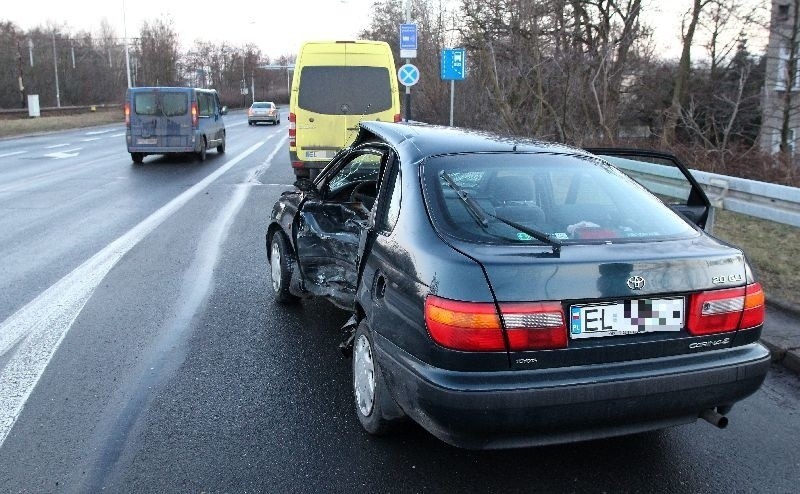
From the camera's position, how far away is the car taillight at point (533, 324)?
2770 millimetres

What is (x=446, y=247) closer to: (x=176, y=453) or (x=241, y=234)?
(x=176, y=453)

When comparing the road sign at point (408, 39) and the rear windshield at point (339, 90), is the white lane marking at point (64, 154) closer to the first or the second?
the road sign at point (408, 39)

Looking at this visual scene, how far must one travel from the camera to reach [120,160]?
19.6 meters

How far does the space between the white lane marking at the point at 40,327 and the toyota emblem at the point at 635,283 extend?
3.02 m

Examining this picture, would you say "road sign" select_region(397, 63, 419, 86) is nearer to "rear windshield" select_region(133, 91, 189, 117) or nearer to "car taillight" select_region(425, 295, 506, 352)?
"rear windshield" select_region(133, 91, 189, 117)

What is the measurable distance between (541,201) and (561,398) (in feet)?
3.89

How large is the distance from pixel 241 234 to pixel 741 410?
643 cm

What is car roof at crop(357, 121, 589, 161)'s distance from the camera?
3717 millimetres

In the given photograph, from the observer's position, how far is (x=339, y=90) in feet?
43.9

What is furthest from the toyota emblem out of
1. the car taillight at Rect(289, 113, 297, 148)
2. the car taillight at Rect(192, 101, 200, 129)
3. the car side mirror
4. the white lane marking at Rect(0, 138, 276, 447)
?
the car taillight at Rect(192, 101, 200, 129)

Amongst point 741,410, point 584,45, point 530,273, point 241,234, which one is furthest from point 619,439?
point 584,45

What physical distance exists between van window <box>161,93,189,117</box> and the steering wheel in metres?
14.5

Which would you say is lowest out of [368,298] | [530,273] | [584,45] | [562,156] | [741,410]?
[741,410]

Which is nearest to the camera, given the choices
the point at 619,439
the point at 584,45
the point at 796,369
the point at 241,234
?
the point at 619,439
